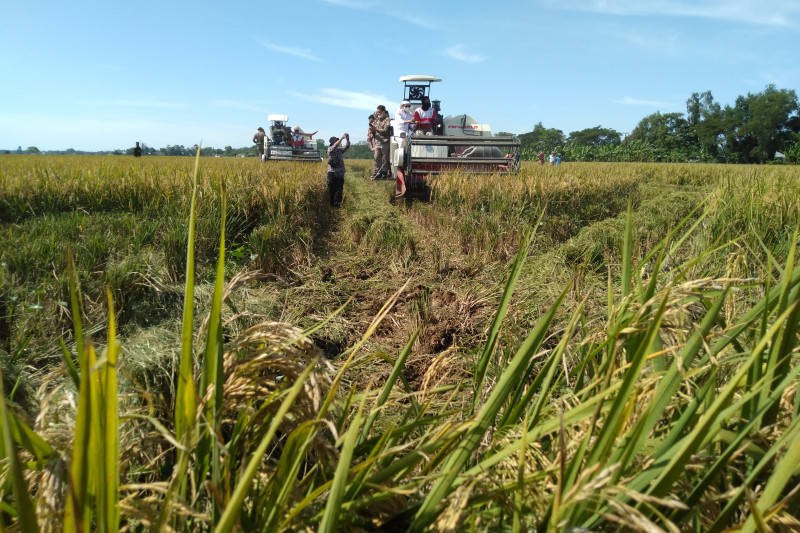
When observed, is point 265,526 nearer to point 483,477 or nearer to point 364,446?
point 364,446

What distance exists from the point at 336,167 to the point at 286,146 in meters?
15.5

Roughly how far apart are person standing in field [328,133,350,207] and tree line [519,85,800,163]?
181 feet

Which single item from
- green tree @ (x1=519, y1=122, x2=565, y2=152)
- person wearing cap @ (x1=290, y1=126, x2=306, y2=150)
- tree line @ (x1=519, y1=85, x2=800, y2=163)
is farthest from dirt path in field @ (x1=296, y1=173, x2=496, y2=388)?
green tree @ (x1=519, y1=122, x2=565, y2=152)

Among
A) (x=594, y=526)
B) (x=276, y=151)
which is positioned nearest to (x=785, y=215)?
(x=594, y=526)

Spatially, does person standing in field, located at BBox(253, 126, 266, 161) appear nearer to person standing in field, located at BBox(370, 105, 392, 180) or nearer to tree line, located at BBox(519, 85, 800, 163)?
person standing in field, located at BBox(370, 105, 392, 180)

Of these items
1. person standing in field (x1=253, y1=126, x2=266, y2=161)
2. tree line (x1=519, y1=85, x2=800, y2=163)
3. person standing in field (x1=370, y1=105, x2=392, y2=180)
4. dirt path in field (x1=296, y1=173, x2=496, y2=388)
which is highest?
tree line (x1=519, y1=85, x2=800, y2=163)

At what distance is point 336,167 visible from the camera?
9.86 m

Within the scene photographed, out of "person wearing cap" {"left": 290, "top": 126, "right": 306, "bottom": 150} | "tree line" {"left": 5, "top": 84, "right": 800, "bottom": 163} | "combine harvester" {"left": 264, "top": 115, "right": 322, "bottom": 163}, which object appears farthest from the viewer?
"tree line" {"left": 5, "top": 84, "right": 800, "bottom": 163}

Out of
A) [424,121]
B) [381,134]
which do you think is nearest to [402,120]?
[424,121]

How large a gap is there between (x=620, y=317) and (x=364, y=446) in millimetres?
735

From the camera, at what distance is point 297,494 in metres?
0.88

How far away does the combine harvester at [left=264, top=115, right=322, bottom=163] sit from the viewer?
73.6 ft

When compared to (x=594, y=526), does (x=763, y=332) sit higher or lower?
higher

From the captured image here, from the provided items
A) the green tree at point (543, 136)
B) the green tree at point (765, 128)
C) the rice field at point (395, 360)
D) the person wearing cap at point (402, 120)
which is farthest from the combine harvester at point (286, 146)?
the green tree at point (543, 136)
